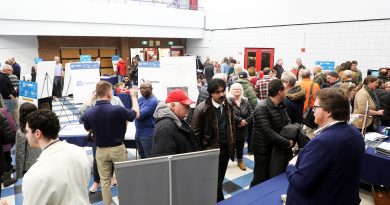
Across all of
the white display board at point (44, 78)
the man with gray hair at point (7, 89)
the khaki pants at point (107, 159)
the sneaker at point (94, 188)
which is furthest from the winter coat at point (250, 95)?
the man with gray hair at point (7, 89)

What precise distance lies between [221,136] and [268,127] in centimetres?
55

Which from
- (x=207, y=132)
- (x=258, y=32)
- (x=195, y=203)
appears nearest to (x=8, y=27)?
(x=258, y=32)

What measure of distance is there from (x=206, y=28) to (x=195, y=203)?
1465 cm

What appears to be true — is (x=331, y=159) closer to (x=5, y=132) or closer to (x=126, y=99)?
(x=5, y=132)

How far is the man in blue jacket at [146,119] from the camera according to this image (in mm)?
3734

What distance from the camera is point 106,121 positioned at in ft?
9.68

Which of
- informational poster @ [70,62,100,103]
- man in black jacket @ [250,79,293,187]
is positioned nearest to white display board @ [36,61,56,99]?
informational poster @ [70,62,100,103]

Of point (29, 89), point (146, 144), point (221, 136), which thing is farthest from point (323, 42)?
point (29, 89)

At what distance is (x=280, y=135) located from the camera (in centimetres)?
284

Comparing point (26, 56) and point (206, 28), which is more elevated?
point (206, 28)

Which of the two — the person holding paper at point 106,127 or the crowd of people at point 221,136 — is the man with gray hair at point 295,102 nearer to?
the crowd of people at point 221,136

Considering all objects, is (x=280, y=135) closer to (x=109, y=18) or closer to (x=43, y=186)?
(x=43, y=186)

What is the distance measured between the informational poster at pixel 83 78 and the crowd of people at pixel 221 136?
1483mm

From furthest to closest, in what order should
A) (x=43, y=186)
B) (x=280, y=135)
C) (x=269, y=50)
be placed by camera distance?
(x=269, y=50)
(x=280, y=135)
(x=43, y=186)
